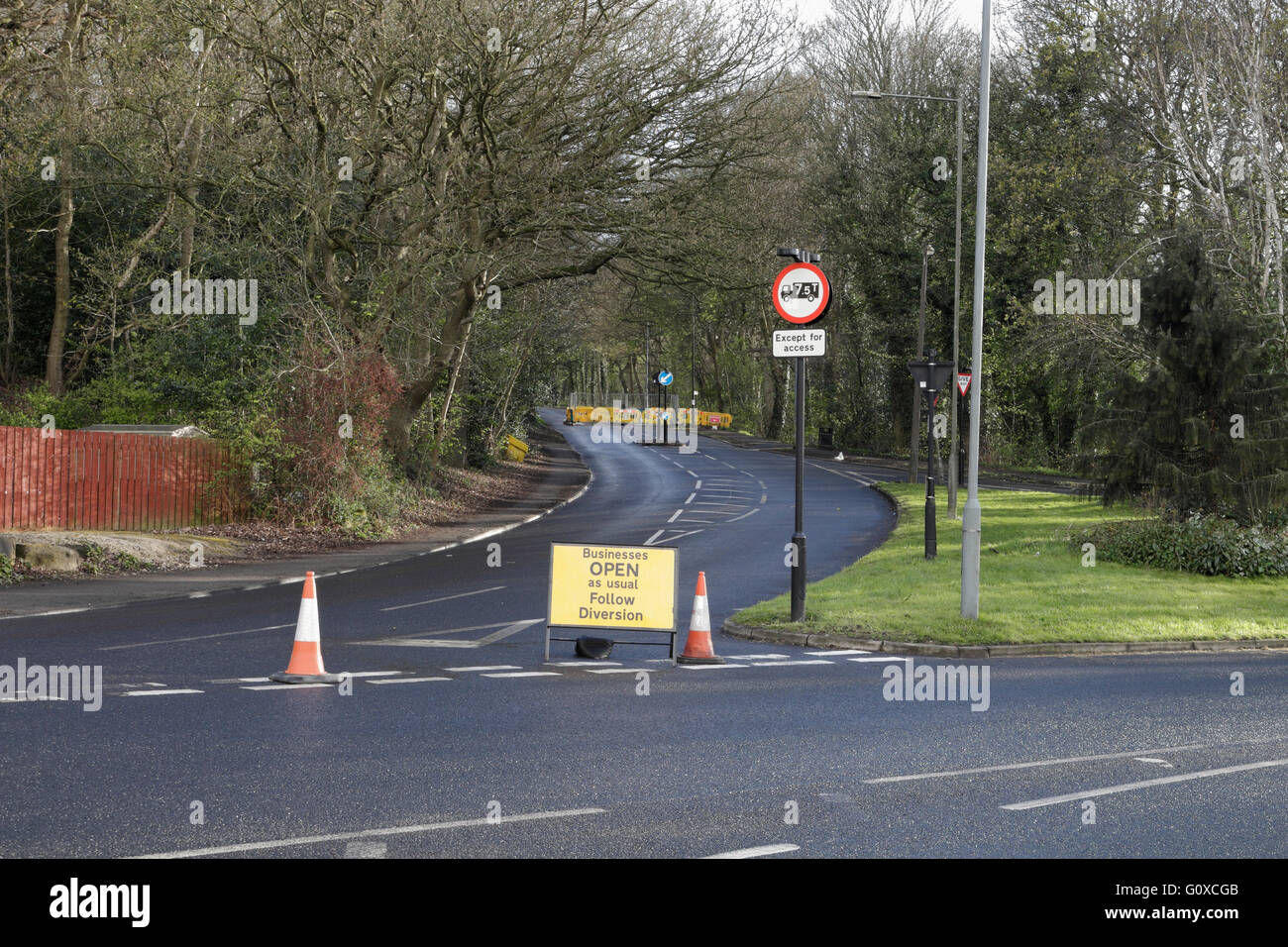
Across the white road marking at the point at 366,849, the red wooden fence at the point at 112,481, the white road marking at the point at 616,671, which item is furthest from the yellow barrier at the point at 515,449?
the white road marking at the point at 366,849

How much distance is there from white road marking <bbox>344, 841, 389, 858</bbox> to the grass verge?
858 cm

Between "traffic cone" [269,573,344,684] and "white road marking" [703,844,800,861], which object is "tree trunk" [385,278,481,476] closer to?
"traffic cone" [269,573,344,684]

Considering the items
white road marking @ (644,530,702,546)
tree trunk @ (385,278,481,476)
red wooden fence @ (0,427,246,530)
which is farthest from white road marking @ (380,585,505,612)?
tree trunk @ (385,278,481,476)

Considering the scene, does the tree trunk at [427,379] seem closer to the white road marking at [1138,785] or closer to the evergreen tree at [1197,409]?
the evergreen tree at [1197,409]

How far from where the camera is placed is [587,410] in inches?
3524

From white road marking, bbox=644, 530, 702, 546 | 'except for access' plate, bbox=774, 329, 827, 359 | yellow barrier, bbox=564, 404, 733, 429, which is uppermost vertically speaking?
'except for access' plate, bbox=774, 329, 827, 359

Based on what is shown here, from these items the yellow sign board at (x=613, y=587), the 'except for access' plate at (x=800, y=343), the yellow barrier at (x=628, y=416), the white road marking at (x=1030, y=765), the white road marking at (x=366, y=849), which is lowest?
the white road marking at (x=1030, y=765)

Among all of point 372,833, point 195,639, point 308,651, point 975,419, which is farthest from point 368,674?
point 975,419

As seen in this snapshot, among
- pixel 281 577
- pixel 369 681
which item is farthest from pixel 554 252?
pixel 369 681

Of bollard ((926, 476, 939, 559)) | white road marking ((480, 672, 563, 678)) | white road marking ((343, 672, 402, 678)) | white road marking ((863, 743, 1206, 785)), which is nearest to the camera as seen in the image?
white road marking ((863, 743, 1206, 785))

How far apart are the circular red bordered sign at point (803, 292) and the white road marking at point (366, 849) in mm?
9557

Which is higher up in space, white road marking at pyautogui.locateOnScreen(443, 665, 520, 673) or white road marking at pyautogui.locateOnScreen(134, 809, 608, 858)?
white road marking at pyautogui.locateOnScreen(134, 809, 608, 858)

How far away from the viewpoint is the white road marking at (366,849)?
19.6ft

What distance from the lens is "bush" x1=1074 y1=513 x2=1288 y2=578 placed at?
19.7 meters
